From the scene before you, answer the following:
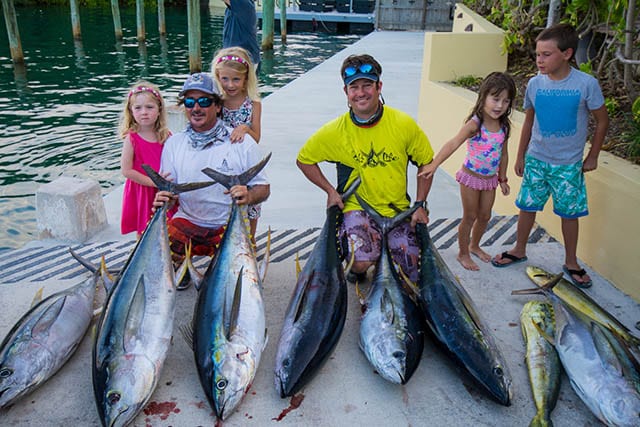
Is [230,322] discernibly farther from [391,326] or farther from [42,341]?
[42,341]

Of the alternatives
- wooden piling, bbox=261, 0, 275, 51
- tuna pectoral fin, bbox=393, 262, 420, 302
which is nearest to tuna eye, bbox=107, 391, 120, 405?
tuna pectoral fin, bbox=393, 262, 420, 302

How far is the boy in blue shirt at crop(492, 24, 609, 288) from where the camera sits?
326 cm

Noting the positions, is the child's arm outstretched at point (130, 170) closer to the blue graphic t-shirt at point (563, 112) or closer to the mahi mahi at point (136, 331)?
the mahi mahi at point (136, 331)

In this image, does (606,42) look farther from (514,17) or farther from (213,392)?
(213,392)

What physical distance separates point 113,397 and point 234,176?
1.52 m

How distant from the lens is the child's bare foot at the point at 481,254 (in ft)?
12.4

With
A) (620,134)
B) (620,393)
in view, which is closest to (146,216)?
(620,393)

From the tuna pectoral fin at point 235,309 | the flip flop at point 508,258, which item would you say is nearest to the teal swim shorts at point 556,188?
the flip flop at point 508,258

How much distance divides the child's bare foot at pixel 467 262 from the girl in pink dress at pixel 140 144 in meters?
2.25

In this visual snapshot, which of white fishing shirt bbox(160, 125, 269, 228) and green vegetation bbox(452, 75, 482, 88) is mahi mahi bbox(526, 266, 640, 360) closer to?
white fishing shirt bbox(160, 125, 269, 228)

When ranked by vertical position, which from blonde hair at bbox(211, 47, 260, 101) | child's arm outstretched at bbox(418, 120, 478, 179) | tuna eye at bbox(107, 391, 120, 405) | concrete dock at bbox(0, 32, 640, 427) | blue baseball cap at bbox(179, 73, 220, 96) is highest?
blonde hair at bbox(211, 47, 260, 101)

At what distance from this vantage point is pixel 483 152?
3.59 m

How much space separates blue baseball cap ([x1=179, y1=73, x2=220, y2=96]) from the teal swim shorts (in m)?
2.19

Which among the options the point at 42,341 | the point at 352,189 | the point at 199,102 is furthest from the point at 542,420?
the point at 199,102
